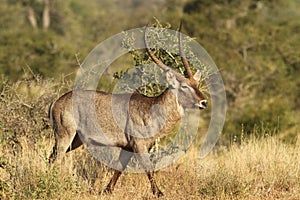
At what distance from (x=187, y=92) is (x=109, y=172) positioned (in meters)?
1.72

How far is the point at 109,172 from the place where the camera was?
8227mm

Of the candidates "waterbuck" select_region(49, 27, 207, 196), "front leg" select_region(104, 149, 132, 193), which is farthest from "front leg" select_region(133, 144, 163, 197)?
"front leg" select_region(104, 149, 132, 193)

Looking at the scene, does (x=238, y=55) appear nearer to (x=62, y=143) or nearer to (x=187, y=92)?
(x=187, y=92)

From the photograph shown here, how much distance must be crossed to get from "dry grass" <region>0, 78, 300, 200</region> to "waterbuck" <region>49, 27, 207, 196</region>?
1.15 feet

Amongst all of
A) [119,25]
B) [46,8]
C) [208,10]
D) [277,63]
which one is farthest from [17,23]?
[277,63]

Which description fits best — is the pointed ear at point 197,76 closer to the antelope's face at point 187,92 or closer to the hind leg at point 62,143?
the antelope's face at point 187,92

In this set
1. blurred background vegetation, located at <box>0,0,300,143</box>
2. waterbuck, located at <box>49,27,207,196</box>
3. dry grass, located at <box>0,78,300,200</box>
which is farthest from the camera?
blurred background vegetation, located at <box>0,0,300,143</box>

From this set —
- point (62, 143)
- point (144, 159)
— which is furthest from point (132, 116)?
point (62, 143)

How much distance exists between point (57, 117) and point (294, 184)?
3.28 metres

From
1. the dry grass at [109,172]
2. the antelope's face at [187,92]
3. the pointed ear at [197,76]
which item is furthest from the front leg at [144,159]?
the pointed ear at [197,76]

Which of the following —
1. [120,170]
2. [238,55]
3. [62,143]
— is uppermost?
[62,143]

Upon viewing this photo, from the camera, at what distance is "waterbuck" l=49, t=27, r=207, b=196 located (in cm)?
752

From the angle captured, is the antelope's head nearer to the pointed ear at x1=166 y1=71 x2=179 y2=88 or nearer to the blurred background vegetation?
the pointed ear at x1=166 y1=71 x2=179 y2=88

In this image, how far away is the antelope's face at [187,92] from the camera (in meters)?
7.34
